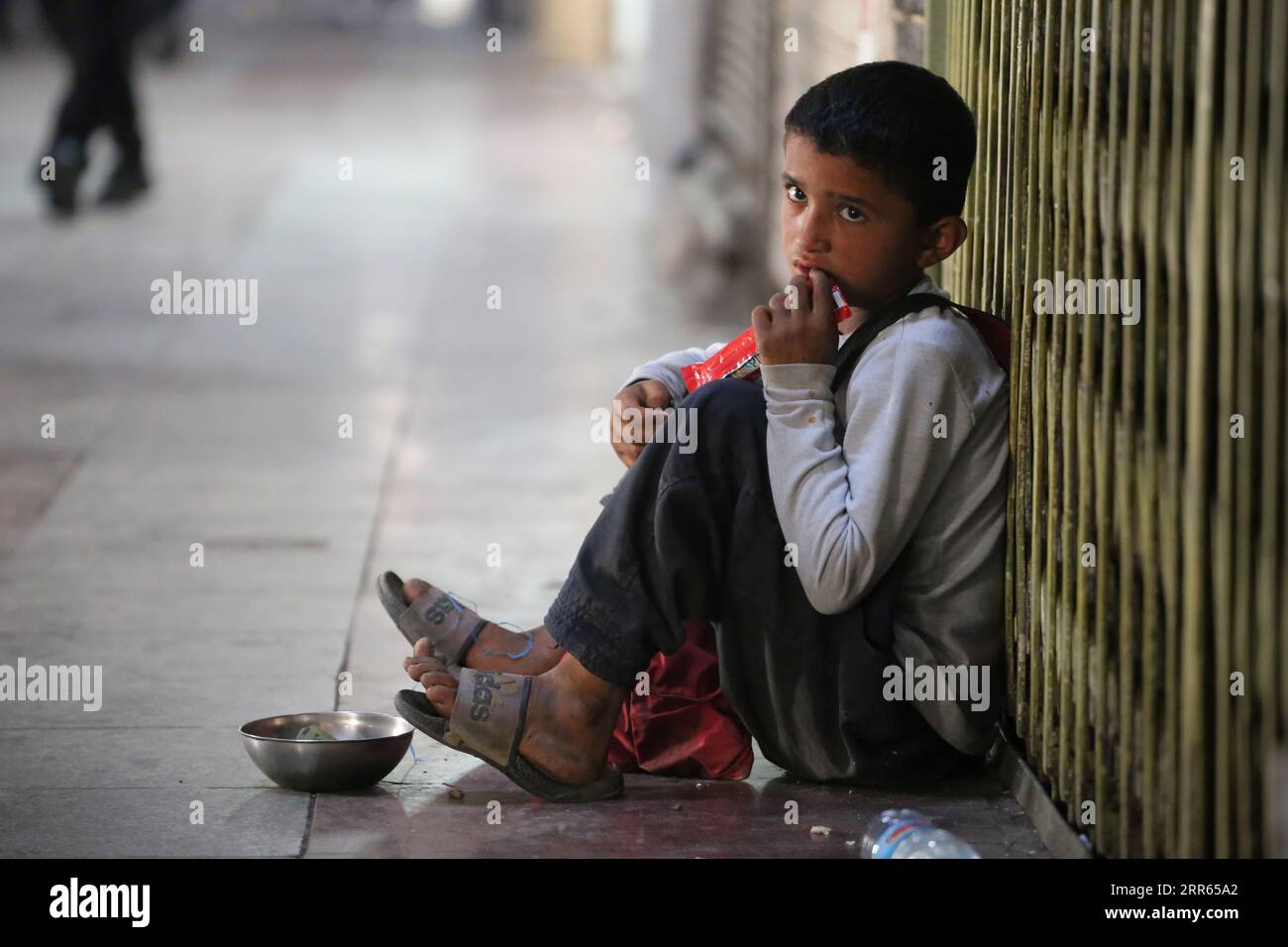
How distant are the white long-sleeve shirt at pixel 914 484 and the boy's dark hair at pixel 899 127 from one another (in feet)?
0.56

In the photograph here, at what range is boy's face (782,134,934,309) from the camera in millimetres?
2801

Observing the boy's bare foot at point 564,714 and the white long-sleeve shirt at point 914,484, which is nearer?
the white long-sleeve shirt at point 914,484

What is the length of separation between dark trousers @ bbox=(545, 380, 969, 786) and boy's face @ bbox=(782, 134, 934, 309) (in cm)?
22

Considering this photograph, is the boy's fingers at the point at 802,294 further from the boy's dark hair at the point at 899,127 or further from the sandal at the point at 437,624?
the sandal at the point at 437,624

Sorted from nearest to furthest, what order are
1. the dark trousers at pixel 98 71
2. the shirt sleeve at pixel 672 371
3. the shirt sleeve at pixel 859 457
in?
1. the shirt sleeve at pixel 859 457
2. the shirt sleeve at pixel 672 371
3. the dark trousers at pixel 98 71

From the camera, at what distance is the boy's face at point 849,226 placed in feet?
9.19

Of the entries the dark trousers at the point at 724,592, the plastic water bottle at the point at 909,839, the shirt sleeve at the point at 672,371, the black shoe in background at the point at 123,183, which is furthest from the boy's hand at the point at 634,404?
the black shoe in background at the point at 123,183

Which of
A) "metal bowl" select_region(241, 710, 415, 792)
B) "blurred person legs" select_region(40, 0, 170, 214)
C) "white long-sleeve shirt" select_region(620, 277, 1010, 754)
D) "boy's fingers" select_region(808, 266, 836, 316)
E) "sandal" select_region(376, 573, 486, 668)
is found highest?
"blurred person legs" select_region(40, 0, 170, 214)

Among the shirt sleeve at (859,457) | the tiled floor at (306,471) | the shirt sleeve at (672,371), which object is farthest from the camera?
the shirt sleeve at (672,371)

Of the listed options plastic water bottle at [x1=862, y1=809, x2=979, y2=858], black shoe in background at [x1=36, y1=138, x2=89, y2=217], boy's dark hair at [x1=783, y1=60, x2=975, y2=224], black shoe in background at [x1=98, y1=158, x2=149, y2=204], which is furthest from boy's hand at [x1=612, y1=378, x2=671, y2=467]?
black shoe in background at [x1=98, y1=158, x2=149, y2=204]

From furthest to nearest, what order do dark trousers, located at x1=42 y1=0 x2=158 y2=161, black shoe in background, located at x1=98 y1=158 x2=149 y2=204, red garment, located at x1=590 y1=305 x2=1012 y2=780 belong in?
black shoe in background, located at x1=98 y1=158 x2=149 y2=204, dark trousers, located at x1=42 y1=0 x2=158 y2=161, red garment, located at x1=590 y1=305 x2=1012 y2=780

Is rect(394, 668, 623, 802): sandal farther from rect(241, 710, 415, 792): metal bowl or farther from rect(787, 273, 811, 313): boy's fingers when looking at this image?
rect(787, 273, 811, 313): boy's fingers

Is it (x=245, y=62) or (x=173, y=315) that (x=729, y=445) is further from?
(x=245, y=62)
